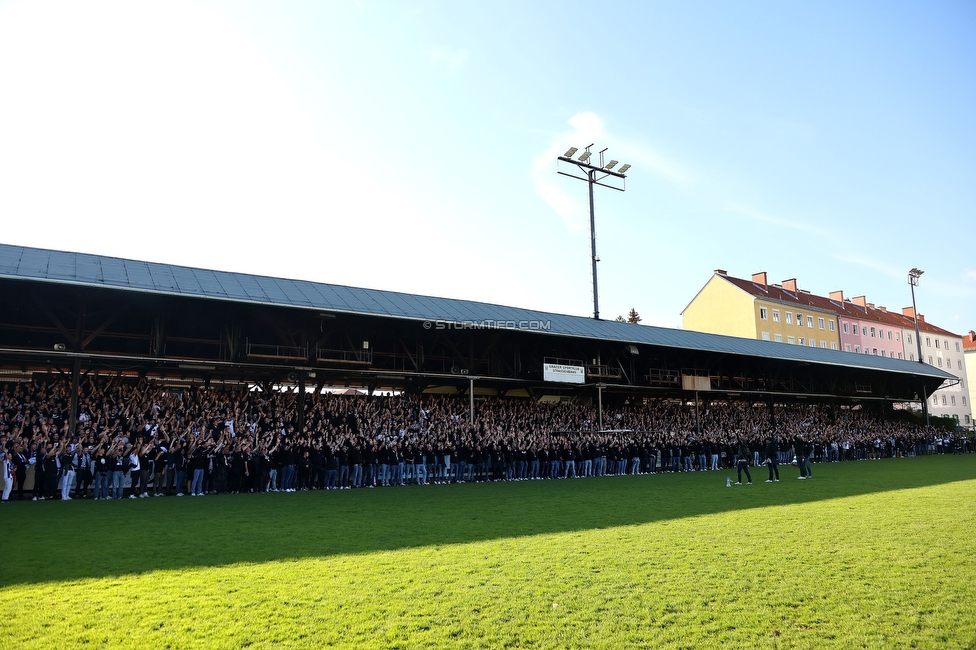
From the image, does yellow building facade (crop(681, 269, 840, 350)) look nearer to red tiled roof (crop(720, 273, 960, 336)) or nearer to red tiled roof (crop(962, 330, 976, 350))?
red tiled roof (crop(720, 273, 960, 336))

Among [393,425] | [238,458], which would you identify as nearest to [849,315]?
[393,425]

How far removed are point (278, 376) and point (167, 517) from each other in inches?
525

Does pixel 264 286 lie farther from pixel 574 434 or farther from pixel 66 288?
pixel 574 434

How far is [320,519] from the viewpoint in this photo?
1110 cm

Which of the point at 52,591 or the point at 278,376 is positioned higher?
the point at 278,376

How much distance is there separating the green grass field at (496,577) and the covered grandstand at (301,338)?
7.53 metres

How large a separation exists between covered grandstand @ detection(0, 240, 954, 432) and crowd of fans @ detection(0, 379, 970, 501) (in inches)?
45.1

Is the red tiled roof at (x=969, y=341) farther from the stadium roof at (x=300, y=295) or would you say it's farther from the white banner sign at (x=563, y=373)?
the white banner sign at (x=563, y=373)

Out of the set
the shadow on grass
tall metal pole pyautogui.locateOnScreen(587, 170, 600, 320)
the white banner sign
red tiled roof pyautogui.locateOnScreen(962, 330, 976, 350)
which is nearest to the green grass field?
the shadow on grass

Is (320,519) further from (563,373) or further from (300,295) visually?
(563,373)

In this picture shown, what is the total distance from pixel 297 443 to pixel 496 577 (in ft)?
42.6

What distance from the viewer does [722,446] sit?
94.8 ft

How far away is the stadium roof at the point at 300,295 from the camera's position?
56.2 ft

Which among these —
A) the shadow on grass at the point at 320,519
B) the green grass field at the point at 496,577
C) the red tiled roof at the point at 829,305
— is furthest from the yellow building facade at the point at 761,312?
the green grass field at the point at 496,577
